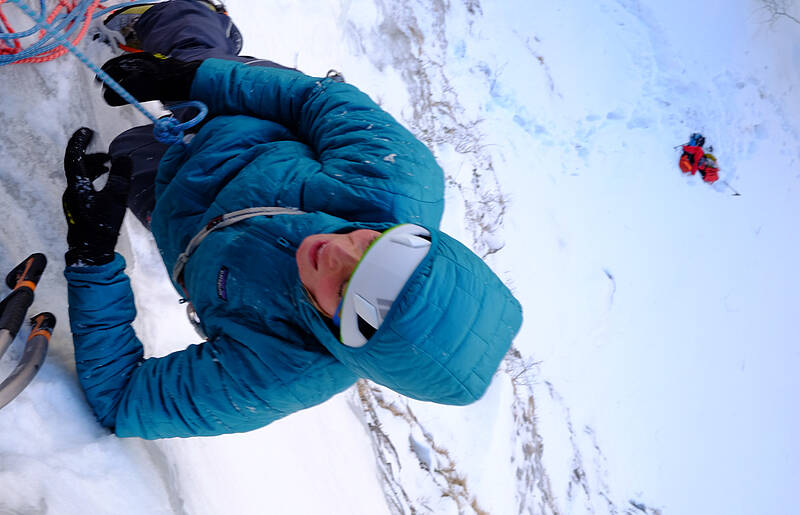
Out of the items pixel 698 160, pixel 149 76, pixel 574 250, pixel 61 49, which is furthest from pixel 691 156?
pixel 61 49

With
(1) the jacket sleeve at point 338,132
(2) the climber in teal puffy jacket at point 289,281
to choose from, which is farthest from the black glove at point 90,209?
(1) the jacket sleeve at point 338,132

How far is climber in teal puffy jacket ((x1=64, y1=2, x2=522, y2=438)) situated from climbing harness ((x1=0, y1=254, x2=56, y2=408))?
0.28 ft

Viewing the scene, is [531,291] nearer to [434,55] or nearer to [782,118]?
[434,55]

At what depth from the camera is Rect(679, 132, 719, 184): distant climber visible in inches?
221

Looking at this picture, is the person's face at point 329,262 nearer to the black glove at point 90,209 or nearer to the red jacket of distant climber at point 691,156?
the black glove at point 90,209

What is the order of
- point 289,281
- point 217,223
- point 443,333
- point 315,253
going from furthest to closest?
point 217,223
point 289,281
point 315,253
point 443,333

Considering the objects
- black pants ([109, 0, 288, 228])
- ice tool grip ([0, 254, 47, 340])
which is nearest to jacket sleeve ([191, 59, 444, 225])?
black pants ([109, 0, 288, 228])

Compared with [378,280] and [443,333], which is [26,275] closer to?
[378,280]

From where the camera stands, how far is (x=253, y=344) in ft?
3.89

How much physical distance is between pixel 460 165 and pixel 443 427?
216 cm

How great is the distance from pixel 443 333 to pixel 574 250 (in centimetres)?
443

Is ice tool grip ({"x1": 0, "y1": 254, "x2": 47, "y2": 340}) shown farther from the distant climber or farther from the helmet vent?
the distant climber

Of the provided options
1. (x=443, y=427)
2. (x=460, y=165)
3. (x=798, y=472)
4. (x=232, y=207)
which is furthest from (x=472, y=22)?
(x=798, y=472)

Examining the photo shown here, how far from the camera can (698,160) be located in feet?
18.5
